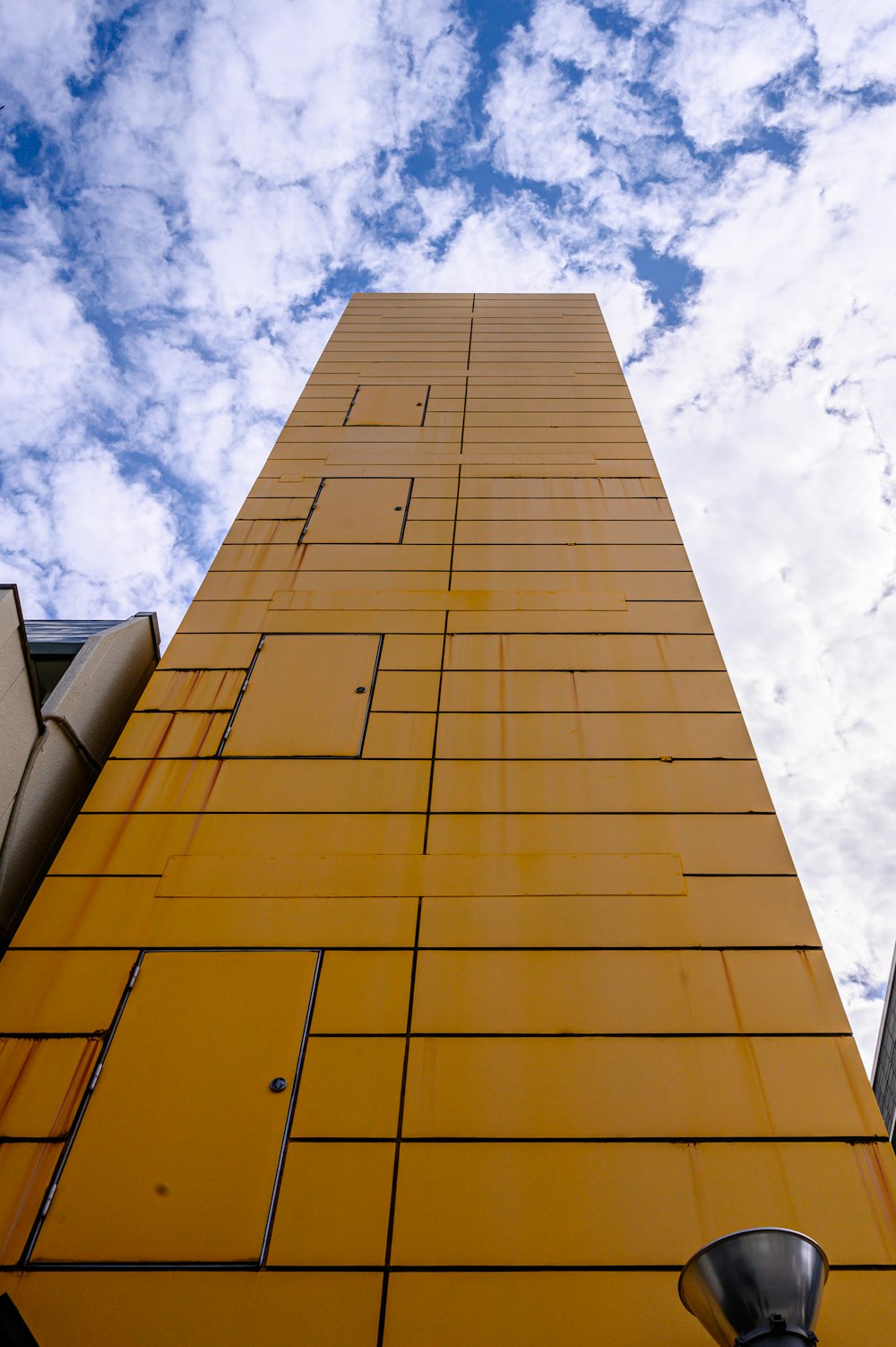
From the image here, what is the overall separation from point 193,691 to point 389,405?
6065 mm

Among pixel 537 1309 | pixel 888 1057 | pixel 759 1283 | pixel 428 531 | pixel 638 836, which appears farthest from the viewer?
pixel 888 1057

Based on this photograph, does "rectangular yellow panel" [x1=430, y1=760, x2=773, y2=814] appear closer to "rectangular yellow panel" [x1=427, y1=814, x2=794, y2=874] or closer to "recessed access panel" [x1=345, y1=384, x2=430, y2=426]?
"rectangular yellow panel" [x1=427, y1=814, x2=794, y2=874]

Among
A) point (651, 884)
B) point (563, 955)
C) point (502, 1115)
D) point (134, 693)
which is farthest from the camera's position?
point (134, 693)

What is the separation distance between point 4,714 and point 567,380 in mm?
9520

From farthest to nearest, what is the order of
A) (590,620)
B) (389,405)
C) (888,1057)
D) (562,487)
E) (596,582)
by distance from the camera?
(888,1057), (389,405), (562,487), (596,582), (590,620)

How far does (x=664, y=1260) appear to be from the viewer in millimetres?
3402

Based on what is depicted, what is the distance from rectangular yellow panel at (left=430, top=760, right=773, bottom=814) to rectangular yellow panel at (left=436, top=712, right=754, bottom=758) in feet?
0.34

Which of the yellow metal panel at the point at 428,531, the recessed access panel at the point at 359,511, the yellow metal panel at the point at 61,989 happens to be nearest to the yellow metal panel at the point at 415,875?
the yellow metal panel at the point at 61,989

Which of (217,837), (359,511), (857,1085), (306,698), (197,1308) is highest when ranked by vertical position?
(359,511)

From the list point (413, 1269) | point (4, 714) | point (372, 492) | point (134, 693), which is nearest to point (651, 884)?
point (413, 1269)

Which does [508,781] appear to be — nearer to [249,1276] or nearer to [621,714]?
[621,714]

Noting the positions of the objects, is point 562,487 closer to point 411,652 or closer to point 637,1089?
point 411,652

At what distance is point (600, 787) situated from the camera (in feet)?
18.3

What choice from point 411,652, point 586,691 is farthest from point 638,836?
point 411,652
